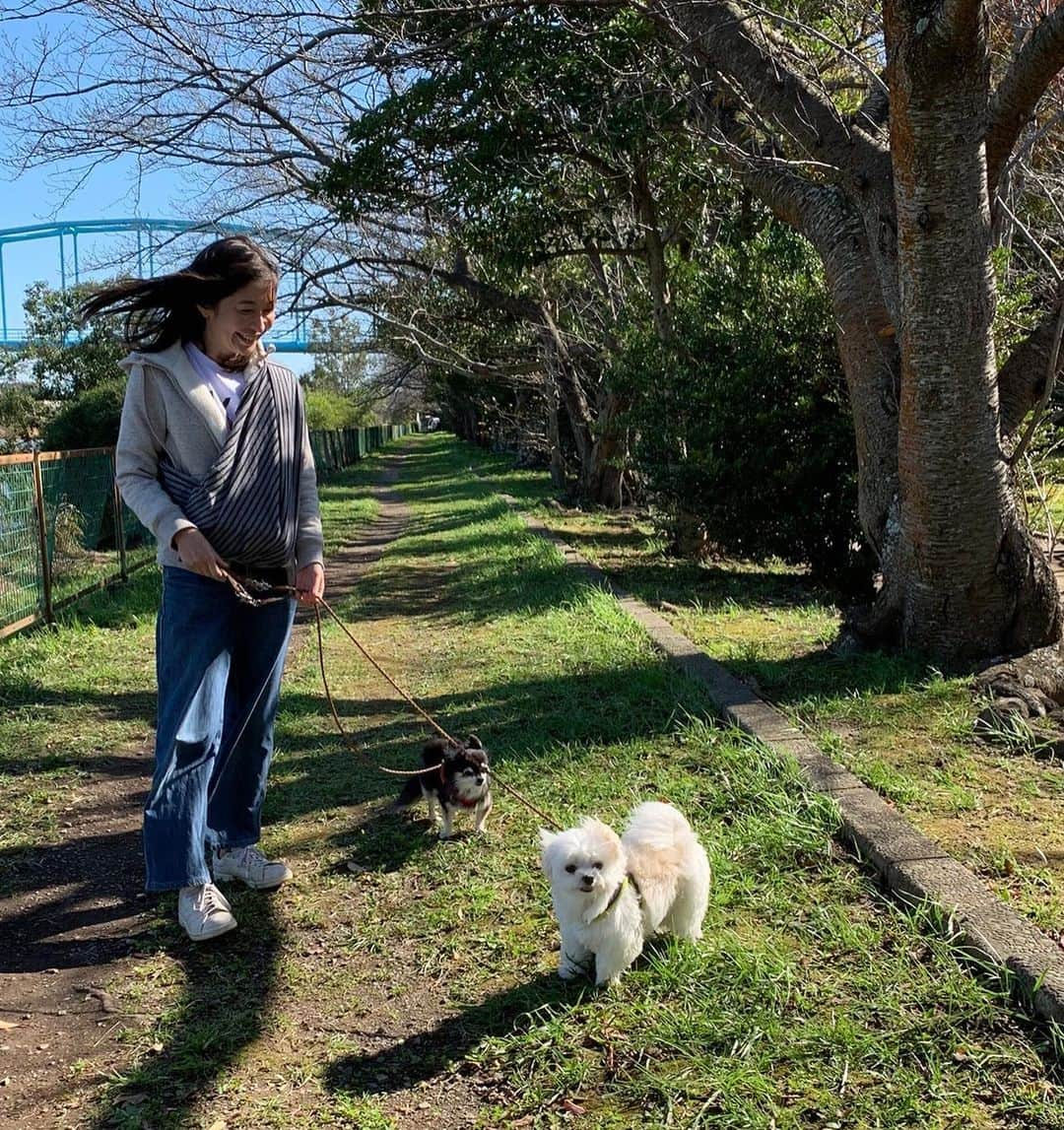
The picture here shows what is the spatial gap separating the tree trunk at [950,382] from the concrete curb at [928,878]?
53.3 inches

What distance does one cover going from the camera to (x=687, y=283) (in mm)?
12586

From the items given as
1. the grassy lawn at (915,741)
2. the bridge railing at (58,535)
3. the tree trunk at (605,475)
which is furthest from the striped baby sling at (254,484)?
the tree trunk at (605,475)

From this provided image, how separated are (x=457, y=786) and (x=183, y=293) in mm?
2118

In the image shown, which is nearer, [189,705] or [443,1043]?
[443,1043]

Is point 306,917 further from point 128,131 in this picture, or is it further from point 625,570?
point 128,131

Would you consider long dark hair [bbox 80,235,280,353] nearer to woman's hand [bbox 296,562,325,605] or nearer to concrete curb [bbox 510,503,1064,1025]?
woman's hand [bbox 296,562,325,605]

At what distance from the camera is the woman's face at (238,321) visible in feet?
11.3

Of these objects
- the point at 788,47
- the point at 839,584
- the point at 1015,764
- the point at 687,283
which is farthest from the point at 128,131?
the point at 1015,764

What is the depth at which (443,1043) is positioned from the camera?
113 inches

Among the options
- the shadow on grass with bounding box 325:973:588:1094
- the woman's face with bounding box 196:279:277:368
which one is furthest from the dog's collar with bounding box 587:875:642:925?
the woman's face with bounding box 196:279:277:368

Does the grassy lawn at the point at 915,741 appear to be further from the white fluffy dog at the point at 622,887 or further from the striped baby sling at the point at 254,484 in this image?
the striped baby sling at the point at 254,484

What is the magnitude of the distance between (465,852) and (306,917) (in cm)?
72

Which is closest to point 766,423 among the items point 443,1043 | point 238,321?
point 238,321

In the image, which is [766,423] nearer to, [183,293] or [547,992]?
[183,293]
